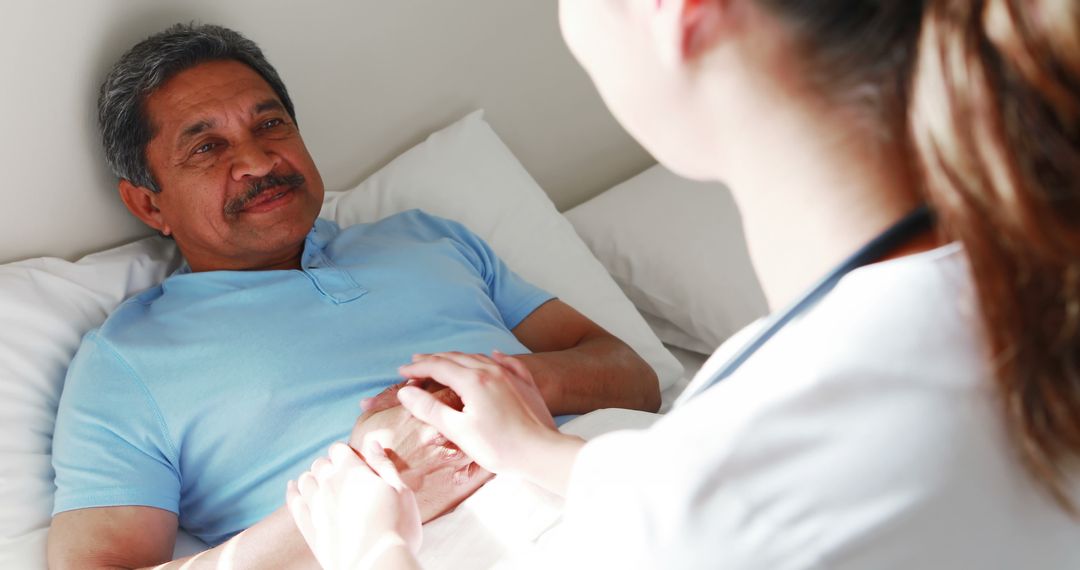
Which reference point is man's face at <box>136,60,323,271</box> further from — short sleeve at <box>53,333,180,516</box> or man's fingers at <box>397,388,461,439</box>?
man's fingers at <box>397,388,461,439</box>

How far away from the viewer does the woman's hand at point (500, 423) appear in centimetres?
100

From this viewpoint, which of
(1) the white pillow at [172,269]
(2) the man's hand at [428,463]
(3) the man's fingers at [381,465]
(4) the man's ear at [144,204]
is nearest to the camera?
(3) the man's fingers at [381,465]

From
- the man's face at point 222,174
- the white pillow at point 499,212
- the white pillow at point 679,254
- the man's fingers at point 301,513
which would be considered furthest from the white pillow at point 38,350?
the white pillow at point 679,254

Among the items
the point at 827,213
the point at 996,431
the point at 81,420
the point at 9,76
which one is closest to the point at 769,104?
the point at 827,213

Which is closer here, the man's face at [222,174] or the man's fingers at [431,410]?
the man's fingers at [431,410]

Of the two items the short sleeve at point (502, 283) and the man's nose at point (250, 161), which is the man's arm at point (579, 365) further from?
the man's nose at point (250, 161)

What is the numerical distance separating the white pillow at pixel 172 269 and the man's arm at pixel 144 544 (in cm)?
9

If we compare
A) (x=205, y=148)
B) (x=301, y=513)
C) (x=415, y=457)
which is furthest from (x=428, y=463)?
(x=205, y=148)

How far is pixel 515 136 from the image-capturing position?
2199mm

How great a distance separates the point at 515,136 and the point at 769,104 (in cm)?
159

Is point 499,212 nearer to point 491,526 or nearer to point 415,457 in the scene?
point 415,457

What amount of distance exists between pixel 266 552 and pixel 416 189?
86 cm

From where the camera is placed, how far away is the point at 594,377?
5.00 feet

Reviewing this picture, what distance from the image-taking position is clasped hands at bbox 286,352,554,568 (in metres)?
0.92
